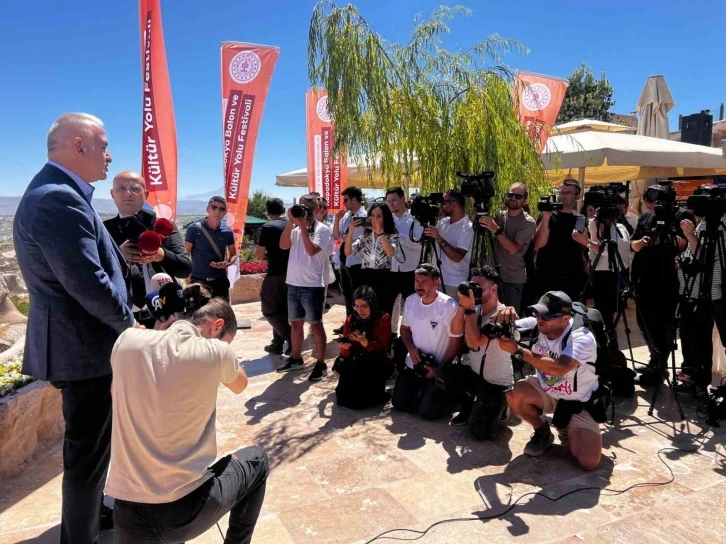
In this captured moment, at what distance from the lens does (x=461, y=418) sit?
4.04m

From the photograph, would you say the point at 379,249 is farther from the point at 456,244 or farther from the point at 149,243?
the point at 149,243

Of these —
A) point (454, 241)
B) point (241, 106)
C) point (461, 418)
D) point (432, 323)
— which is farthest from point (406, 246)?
point (241, 106)

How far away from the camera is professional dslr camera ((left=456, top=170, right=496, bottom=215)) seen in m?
4.38

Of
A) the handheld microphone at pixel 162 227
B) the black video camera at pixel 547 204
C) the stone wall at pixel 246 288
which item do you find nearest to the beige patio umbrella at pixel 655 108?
the black video camera at pixel 547 204

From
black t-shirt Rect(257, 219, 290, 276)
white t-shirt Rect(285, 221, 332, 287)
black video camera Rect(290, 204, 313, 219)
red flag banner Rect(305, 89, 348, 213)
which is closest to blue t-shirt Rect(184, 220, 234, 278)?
black t-shirt Rect(257, 219, 290, 276)

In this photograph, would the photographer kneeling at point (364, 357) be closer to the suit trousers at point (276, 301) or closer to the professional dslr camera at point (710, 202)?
the suit trousers at point (276, 301)

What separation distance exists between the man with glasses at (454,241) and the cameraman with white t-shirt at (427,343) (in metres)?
0.53

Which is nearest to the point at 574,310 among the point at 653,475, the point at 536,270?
the point at 653,475

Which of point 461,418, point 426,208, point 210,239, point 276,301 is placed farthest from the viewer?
point 276,301

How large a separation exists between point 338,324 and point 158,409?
575cm

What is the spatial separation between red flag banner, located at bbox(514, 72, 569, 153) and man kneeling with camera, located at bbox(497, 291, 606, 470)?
3096 millimetres

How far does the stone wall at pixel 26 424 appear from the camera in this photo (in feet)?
10.0

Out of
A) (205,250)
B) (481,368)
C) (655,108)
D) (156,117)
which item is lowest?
(481,368)

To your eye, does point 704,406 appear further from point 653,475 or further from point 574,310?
point 574,310
